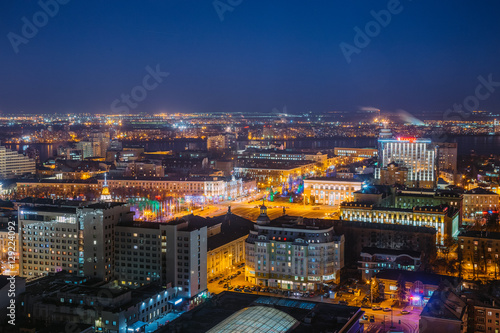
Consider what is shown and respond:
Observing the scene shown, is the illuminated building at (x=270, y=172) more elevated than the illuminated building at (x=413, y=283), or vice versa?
the illuminated building at (x=270, y=172)

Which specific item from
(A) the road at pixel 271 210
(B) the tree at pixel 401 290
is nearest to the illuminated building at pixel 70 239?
(B) the tree at pixel 401 290

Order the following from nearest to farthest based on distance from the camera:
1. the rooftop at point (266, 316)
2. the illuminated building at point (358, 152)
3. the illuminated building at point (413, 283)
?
the rooftop at point (266, 316) → the illuminated building at point (413, 283) → the illuminated building at point (358, 152)

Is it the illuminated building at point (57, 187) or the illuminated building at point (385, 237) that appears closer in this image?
the illuminated building at point (385, 237)

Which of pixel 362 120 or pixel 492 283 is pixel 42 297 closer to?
pixel 492 283

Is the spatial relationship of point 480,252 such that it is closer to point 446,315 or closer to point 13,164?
point 446,315

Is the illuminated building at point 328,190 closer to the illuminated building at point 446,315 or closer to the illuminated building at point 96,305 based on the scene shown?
the illuminated building at point 446,315

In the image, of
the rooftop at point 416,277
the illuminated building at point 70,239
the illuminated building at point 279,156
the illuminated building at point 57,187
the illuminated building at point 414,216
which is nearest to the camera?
the rooftop at point 416,277

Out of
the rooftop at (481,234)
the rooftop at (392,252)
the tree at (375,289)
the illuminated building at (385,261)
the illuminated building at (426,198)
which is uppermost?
the illuminated building at (426,198)
